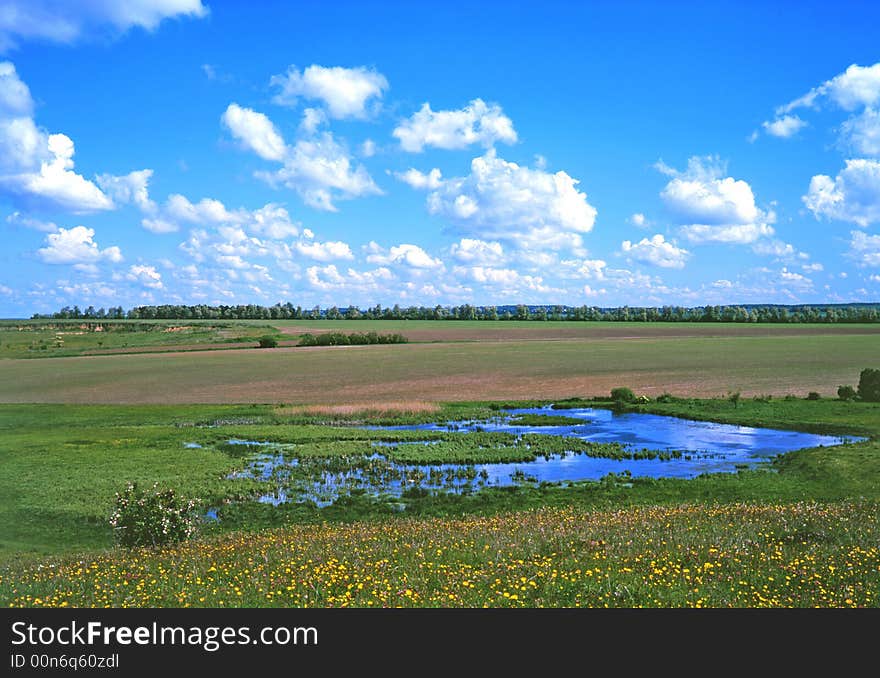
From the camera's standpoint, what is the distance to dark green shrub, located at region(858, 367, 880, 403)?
58375mm

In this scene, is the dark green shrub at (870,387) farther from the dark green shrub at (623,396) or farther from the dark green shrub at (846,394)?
the dark green shrub at (623,396)

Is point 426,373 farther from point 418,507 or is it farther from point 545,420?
point 418,507

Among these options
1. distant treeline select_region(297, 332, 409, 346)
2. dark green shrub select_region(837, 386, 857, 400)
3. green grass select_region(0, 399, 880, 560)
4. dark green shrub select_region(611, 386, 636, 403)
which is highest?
distant treeline select_region(297, 332, 409, 346)

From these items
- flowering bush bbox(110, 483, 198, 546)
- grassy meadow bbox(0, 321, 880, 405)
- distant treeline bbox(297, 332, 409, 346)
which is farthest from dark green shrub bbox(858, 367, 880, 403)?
distant treeline bbox(297, 332, 409, 346)

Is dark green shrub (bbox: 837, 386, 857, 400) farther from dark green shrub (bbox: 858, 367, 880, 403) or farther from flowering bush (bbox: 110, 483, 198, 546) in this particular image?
flowering bush (bbox: 110, 483, 198, 546)

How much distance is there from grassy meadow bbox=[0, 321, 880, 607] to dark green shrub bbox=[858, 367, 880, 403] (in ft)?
8.53

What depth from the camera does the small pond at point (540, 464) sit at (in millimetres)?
32969

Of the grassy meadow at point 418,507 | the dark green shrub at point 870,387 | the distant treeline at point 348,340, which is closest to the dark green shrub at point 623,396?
the grassy meadow at point 418,507

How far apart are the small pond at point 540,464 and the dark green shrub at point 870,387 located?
16157 mm

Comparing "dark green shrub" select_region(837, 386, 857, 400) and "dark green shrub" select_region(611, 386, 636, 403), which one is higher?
"dark green shrub" select_region(837, 386, 857, 400)

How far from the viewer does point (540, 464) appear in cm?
3862

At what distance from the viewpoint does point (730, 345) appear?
456 feet

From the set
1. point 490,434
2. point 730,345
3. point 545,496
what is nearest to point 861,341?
point 730,345

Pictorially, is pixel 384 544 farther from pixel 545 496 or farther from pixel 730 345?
pixel 730 345
